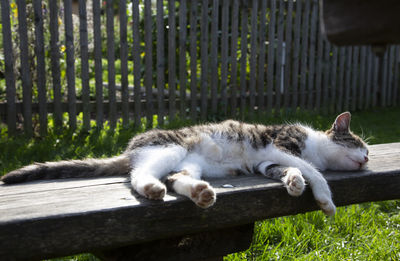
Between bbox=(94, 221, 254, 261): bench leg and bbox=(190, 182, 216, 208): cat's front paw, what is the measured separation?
1.03ft

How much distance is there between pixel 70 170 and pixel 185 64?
136 inches

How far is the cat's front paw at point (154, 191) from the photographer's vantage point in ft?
5.37

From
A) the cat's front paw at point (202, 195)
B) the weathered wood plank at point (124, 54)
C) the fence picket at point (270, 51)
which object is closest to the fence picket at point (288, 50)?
the fence picket at point (270, 51)

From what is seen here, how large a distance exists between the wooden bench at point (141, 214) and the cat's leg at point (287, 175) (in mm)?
51

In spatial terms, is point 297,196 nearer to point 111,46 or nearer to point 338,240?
point 338,240

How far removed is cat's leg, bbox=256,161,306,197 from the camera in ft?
6.26

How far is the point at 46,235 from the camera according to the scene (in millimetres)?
1370

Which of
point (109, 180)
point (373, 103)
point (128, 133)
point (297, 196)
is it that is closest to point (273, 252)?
point (297, 196)

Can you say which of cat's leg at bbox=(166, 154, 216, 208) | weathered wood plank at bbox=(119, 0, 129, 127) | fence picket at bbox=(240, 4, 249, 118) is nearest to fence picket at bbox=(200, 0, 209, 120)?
fence picket at bbox=(240, 4, 249, 118)

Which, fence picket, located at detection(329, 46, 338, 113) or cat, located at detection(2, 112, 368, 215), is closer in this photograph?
cat, located at detection(2, 112, 368, 215)

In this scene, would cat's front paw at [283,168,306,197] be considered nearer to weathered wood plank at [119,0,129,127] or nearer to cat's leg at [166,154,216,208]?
cat's leg at [166,154,216,208]

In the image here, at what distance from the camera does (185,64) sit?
5355 mm

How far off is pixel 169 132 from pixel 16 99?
2780mm

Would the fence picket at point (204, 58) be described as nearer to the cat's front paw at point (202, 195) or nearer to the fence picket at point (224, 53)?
the fence picket at point (224, 53)
